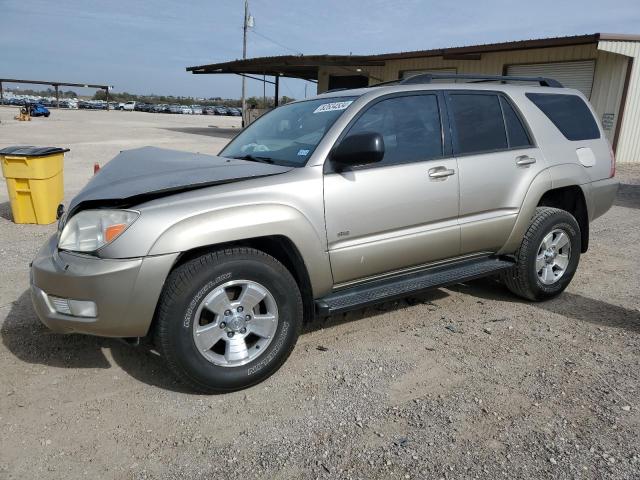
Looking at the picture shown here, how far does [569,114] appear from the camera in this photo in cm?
480

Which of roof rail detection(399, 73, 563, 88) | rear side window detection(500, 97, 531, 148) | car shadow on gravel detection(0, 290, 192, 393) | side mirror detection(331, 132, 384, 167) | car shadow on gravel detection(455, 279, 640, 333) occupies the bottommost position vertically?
car shadow on gravel detection(0, 290, 192, 393)

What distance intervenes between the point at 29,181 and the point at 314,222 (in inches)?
205

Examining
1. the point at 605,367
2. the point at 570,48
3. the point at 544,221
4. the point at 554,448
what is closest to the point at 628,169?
the point at 570,48

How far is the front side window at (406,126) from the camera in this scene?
3.61 m

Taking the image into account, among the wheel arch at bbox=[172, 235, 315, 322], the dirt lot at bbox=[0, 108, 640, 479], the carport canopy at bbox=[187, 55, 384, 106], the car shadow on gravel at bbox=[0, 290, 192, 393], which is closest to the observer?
the dirt lot at bbox=[0, 108, 640, 479]

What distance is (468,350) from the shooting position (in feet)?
12.1

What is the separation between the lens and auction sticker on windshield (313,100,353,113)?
3628 mm

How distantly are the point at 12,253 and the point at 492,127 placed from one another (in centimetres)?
507

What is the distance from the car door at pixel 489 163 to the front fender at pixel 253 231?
1.28 m

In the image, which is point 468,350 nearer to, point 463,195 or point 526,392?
point 526,392

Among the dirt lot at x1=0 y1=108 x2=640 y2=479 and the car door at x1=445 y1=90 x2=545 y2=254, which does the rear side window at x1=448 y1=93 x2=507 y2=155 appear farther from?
the dirt lot at x1=0 y1=108 x2=640 y2=479

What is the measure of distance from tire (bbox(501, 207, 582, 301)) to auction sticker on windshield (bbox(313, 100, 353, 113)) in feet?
6.33

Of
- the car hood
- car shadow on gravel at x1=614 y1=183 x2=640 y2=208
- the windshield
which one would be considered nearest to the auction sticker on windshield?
the windshield

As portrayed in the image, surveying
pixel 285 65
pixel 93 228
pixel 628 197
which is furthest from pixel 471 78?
pixel 285 65
